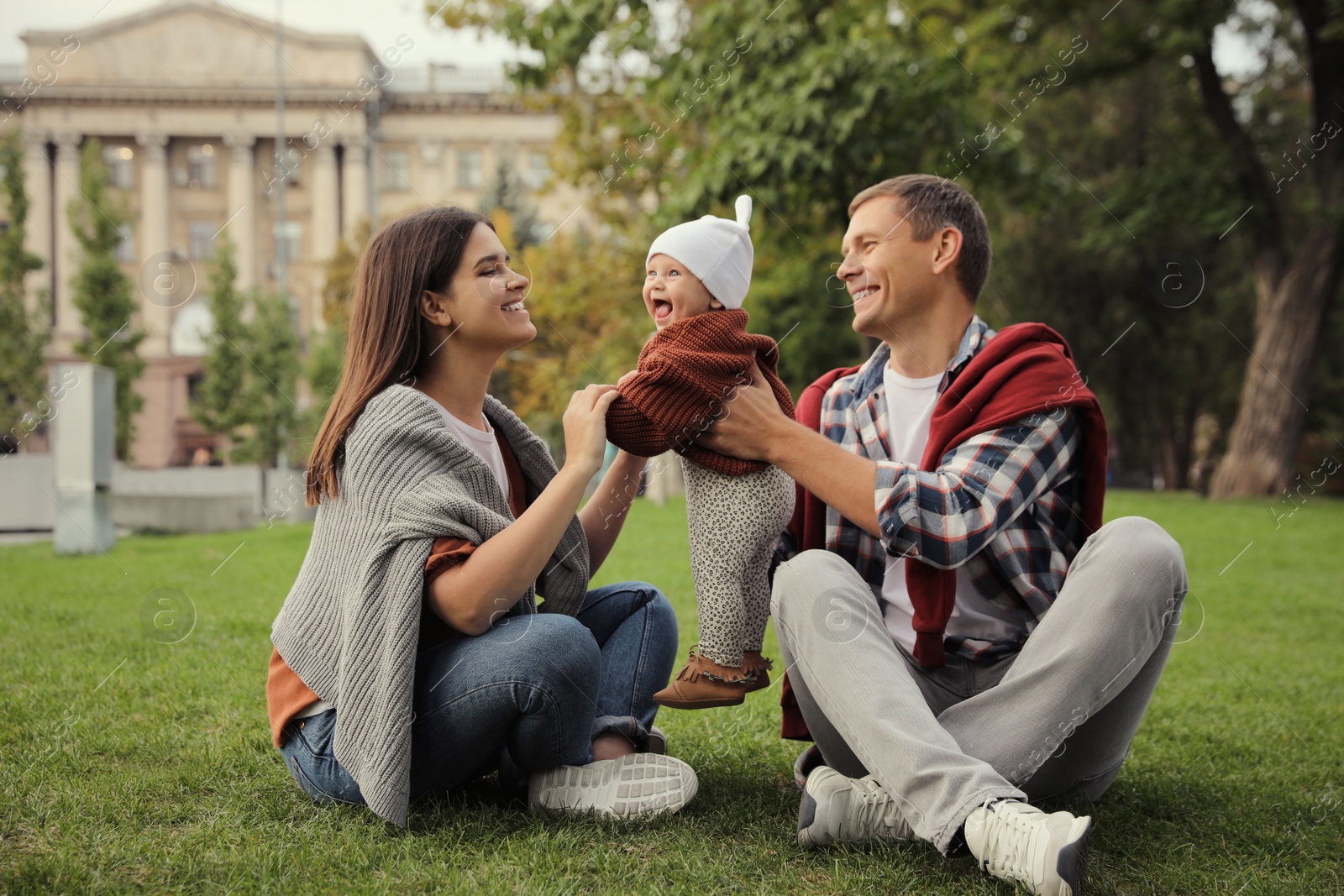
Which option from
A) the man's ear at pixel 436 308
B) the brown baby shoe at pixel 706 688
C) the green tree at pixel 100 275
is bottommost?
the brown baby shoe at pixel 706 688

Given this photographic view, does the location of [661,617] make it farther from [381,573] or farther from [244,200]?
[244,200]

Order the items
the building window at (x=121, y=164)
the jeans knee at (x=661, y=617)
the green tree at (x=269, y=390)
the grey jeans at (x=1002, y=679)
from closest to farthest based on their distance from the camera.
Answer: the grey jeans at (x=1002, y=679), the jeans knee at (x=661, y=617), the green tree at (x=269, y=390), the building window at (x=121, y=164)

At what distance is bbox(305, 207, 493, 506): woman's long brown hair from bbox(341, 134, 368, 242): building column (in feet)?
129

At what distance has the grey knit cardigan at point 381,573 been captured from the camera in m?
2.12

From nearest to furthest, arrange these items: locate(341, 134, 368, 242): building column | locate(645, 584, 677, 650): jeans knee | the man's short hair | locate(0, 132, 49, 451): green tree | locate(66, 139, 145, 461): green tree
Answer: the man's short hair, locate(645, 584, 677, 650): jeans knee, locate(66, 139, 145, 461): green tree, locate(0, 132, 49, 451): green tree, locate(341, 134, 368, 242): building column

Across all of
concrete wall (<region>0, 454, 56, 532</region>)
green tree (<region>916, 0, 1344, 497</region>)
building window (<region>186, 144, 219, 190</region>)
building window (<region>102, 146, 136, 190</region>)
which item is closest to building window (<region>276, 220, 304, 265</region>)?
building window (<region>186, 144, 219, 190</region>)

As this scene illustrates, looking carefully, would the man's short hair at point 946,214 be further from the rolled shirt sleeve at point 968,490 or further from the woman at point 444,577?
the woman at point 444,577

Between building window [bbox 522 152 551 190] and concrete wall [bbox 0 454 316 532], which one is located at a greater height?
building window [bbox 522 152 551 190]

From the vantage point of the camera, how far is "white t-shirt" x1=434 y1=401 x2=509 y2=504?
93.5 inches

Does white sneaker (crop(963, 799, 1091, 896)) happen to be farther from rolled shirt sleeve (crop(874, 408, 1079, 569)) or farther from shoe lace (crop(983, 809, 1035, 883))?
rolled shirt sleeve (crop(874, 408, 1079, 569))

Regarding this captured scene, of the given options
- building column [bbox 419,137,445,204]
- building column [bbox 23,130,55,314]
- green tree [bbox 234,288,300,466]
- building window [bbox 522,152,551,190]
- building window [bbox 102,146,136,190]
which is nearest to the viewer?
green tree [bbox 234,288,300,466]

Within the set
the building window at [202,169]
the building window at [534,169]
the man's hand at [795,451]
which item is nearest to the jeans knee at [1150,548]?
the man's hand at [795,451]

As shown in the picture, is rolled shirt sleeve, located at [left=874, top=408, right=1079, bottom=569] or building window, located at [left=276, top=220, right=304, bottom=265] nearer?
rolled shirt sleeve, located at [left=874, top=408, right=1079, bottom=569]

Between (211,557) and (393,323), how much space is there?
23.4 feet
